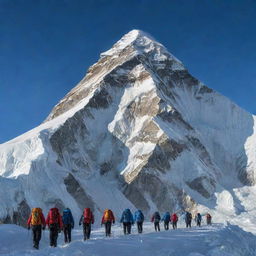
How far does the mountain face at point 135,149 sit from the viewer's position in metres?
67.2

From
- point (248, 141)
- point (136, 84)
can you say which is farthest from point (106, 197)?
point (248, 141)

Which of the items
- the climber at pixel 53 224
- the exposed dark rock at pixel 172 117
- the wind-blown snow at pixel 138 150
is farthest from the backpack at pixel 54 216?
the exposed dark rock at pixel 172 117

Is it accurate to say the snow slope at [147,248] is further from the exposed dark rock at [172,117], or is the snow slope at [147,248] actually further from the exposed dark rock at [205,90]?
the exposed dark rock at [205,90]

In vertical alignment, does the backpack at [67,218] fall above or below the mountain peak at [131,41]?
below

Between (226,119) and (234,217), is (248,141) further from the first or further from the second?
(234,217)

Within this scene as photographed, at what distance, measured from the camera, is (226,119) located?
115 meters

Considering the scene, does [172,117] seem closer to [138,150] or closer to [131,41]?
[138,150]

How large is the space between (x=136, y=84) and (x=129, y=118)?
10958mm

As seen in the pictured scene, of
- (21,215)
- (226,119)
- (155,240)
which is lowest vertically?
(155,240)

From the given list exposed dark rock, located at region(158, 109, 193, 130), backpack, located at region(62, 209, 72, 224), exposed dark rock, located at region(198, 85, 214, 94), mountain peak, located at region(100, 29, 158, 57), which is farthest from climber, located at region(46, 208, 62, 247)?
mountain peak, located at region(100, 29, 158, 57)

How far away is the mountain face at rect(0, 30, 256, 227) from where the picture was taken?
67.2 m

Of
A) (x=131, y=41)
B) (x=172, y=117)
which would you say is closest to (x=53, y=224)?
(x=172, y=117)

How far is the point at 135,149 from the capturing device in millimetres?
88000

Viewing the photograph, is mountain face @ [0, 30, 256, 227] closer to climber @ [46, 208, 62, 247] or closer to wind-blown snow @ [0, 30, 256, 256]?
wind-blown snow @ [0, 30, 256, 256]
